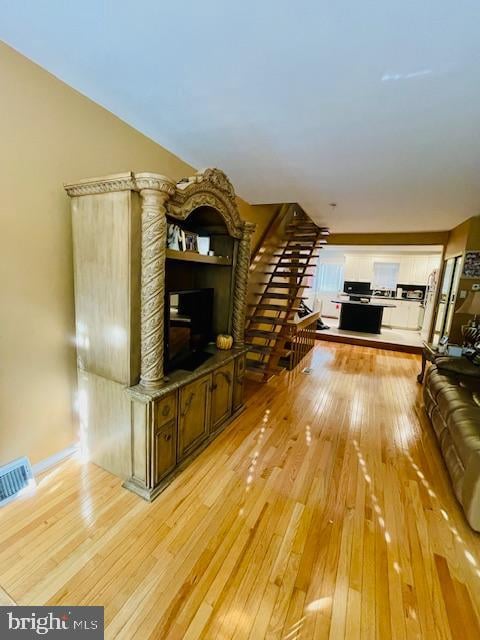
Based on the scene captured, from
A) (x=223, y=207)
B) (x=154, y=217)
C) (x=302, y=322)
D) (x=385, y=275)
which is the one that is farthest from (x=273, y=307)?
(x=385, y=275)

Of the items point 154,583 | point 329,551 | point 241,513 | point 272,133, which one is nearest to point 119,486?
point 154,583

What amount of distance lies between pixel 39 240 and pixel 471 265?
18.8ft

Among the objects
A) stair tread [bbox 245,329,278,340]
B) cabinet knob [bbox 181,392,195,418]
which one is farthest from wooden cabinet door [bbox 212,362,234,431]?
stair tread [bbox 245,329,278,340]

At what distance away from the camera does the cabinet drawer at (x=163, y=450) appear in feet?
5.94

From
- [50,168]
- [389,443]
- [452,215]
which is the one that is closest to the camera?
[50,168]

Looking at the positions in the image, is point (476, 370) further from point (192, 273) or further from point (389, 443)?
point (192, 273)

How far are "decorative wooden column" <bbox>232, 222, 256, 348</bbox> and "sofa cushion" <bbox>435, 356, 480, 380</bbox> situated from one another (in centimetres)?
222

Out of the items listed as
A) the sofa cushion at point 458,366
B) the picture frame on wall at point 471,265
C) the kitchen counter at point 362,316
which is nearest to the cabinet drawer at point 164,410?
the sofa cushion at point 458,366

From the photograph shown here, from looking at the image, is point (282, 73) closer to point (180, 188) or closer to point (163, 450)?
→ point (180, 188)

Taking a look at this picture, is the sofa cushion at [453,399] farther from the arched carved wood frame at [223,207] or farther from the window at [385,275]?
the window at [385,275]

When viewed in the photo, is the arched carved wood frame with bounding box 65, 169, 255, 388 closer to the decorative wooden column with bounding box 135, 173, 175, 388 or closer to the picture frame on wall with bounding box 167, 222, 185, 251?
the decorative wooden column with bounding box 135, 173, 175, 388

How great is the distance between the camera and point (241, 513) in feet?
5.75

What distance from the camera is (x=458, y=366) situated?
9.58 ft

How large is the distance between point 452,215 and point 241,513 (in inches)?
204
